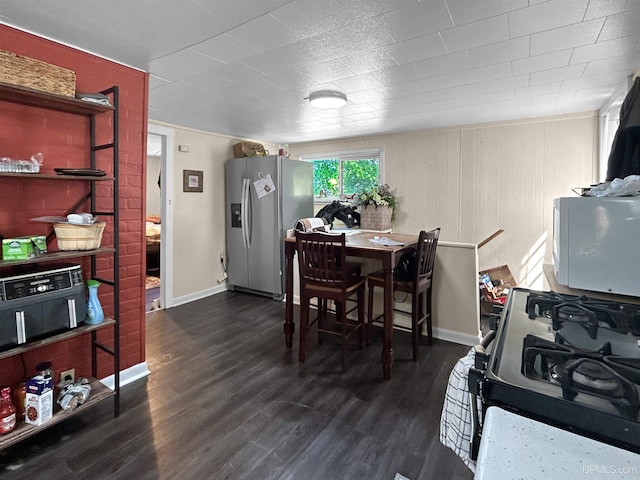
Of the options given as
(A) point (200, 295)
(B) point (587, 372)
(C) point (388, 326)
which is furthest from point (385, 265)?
(A) point (200, 295)

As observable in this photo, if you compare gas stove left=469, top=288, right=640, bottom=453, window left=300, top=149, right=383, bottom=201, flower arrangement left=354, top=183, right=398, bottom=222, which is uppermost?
window left=300, top=149, right=383, bottom=201

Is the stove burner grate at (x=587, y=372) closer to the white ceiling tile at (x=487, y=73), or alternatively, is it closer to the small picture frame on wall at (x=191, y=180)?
the white ceiling tile at (x=487, y=73)

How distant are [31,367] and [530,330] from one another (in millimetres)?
2533

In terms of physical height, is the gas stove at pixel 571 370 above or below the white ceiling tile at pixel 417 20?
below

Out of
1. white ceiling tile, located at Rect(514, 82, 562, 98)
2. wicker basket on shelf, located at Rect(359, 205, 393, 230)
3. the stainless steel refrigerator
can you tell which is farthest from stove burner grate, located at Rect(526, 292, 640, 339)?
the stainless steel refrigerator

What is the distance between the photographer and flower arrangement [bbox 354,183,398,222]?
441 cm

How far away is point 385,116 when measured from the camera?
368 cm

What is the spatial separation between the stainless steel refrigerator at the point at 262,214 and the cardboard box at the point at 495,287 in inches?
93.1

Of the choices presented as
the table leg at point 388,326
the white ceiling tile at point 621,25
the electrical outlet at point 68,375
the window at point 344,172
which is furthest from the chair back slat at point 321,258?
the window at point 344,172

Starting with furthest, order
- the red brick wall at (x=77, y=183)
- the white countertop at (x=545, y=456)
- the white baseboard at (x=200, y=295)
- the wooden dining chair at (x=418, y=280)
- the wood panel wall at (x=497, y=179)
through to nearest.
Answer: the white baseboard at (x=200, y=295)
the wood panel wall at (x=497, y=179)
the wooden dining chair at (x=418, y=280)
the red brick wall at (x=77, y=183)
the white countertop at (x=545, y=456)

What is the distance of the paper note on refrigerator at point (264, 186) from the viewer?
436 centimetres

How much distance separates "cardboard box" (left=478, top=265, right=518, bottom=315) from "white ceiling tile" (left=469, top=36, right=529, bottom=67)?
231cm

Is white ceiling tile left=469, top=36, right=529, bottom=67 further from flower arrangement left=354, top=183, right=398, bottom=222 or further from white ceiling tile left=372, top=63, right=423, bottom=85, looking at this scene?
flower arrangement left=354, top=183, right=398, bottom=222

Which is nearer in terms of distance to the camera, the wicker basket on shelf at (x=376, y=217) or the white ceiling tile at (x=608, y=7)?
the white ceiling tile at (x=608, y=7)
